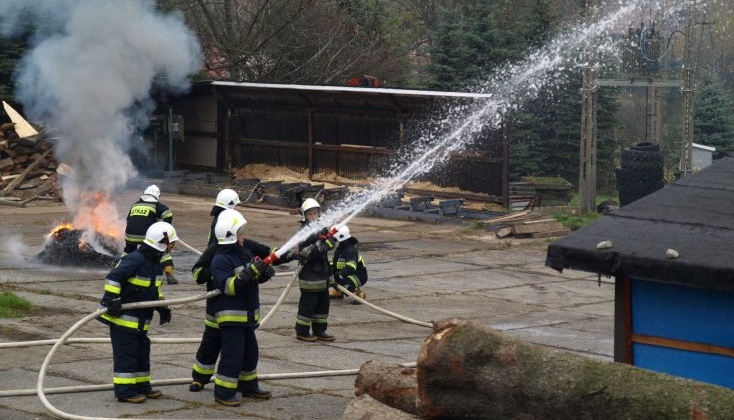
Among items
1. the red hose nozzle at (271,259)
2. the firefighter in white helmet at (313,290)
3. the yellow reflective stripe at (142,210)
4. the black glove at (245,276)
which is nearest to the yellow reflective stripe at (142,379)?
the black glove at (245,276)

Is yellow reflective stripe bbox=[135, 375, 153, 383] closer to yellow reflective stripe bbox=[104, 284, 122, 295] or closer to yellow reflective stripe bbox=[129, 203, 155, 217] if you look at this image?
yellow reflective stripe bbox=[104, 284, 122, 295]

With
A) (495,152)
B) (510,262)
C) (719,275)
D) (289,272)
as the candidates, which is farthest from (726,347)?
(495,152)

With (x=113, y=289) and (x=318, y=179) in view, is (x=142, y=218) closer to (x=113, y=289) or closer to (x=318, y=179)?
(x=113, y=289)

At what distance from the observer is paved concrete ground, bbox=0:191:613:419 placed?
9.64 meters

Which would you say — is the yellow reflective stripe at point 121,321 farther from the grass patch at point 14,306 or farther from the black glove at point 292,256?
the grass patch at point 14,306

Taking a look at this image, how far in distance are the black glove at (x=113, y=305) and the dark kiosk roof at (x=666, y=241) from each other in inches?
142

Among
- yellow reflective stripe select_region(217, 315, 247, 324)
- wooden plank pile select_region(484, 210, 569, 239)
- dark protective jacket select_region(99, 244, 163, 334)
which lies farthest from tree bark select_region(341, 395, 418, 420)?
wooden plank pile select_region(484, 210, 569, 239)

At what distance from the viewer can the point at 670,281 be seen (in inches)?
292

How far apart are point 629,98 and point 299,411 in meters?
42.8

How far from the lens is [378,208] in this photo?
82.0 feet

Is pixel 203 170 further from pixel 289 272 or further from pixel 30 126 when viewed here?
pixel 289 272

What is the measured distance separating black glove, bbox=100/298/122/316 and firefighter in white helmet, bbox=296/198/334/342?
3060 millimetres

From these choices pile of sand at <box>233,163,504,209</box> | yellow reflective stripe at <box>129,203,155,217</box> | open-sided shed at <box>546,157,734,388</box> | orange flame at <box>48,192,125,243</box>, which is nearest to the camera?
open-sided shed at <box>546,157,734,388</box>

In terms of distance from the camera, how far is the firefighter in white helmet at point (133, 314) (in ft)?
30.8
